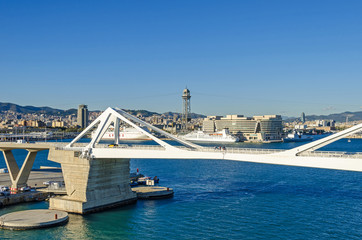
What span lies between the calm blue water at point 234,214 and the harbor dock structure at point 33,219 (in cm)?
61

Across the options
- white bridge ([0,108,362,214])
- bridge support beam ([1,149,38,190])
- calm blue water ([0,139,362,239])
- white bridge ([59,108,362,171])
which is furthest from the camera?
bridge support beam ([1,149,38,190])

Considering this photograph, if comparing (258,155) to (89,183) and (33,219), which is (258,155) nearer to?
(89,183)

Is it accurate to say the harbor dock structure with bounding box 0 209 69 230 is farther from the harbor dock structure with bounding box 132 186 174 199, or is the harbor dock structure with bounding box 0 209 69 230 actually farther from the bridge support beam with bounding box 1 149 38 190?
the bridge support beam with bounding box 1 149 38 190

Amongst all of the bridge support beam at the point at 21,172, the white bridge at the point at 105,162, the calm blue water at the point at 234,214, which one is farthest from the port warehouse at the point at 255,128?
the white bridge at the point at 105,162

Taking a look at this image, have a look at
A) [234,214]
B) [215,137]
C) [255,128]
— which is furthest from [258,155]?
[255,128]

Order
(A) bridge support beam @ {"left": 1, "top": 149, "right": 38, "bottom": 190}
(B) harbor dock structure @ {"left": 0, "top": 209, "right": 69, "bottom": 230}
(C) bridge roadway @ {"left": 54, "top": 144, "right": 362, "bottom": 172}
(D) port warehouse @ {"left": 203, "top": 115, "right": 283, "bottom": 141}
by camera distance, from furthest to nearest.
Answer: (D) port warehouse @ {"left": 203, "top": 115, "right": 283, "bottom": 141}
(A) bridge support beam @ {"left": 1, "top": 149, "right": 38, "bottom": 190}
(B) harbor dock structure @ {"left": 0, "top": 209, "right": 69, "bottom": 230}
(C) bridge roadway @ {"left": 54, "top": 144, "right": 362, "bottom": 172}

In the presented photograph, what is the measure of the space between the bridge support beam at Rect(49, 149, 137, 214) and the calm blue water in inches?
54.0

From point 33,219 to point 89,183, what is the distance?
6.67m

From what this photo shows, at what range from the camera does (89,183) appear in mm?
40031

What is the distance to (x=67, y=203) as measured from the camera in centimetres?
3969

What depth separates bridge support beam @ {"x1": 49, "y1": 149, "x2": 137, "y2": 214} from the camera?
39.8 meters

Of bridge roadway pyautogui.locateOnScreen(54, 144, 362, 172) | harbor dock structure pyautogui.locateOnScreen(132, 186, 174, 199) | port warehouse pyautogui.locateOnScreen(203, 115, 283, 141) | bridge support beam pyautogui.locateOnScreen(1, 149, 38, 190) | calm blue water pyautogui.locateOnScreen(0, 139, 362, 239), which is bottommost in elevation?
calm blue water pyautogui.locateOnScreen(0, 139, 362, 239)

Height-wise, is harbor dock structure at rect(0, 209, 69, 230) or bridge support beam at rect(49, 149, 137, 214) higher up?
bridge support beam at rect(49, 149, 137, 214)

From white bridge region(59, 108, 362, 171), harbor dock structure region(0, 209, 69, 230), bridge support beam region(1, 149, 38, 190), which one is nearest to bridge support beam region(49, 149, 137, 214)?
white bridge region(59, 108, 362, 171)
